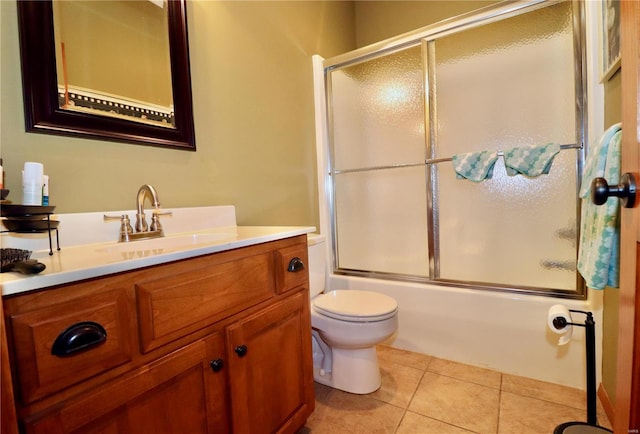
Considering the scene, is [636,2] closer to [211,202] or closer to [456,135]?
[211,202]

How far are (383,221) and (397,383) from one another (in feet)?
3.54

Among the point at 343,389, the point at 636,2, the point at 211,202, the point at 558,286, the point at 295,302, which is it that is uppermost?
the point at 636,2

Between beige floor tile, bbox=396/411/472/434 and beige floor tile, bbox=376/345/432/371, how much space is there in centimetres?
44

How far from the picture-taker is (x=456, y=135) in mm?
2010

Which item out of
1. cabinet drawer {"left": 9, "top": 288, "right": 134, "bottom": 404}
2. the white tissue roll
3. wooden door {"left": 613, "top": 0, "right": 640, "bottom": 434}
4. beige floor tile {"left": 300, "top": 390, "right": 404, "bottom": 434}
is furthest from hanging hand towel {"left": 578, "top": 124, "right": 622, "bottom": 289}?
the white tissue roll

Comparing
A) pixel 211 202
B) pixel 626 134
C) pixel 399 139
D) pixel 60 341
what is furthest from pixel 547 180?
pixel 60 341

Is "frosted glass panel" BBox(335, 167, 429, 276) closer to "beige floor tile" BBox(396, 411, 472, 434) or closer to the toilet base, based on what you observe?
the toilet base

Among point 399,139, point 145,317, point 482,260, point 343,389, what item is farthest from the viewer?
point 399,139

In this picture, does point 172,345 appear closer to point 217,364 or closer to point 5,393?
point 217,364

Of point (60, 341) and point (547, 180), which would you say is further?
point (547, 180)

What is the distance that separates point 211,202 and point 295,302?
2.17 feet

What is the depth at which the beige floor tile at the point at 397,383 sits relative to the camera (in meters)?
1.48

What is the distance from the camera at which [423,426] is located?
1.30m

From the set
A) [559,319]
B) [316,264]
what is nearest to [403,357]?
[316,264]
